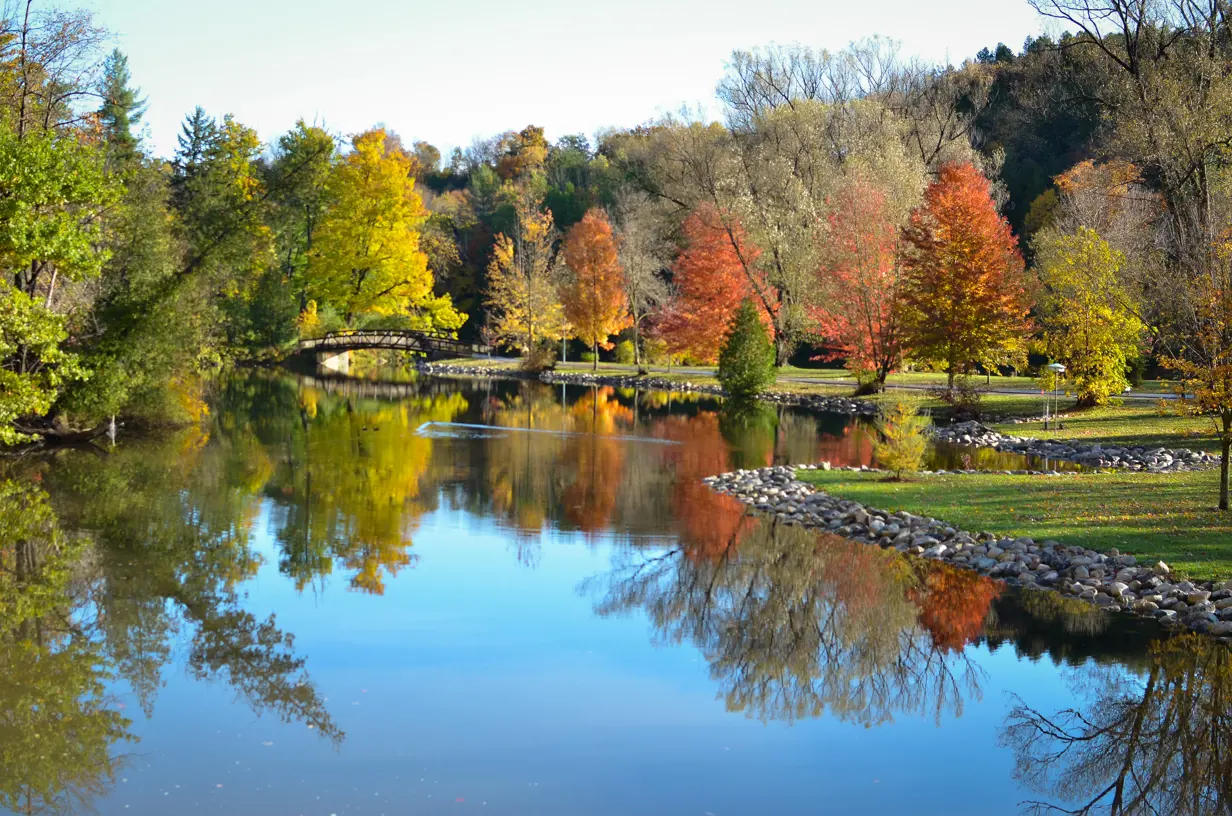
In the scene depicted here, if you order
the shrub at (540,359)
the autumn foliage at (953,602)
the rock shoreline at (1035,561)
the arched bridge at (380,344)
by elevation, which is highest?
the arched bridge at (380,344)

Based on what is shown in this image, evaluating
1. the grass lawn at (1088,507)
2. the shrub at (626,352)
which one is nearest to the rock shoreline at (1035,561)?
the grass lawn at (1088,507)

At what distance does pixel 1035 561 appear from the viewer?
13.2m

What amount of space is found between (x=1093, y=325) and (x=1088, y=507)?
51.8 ft

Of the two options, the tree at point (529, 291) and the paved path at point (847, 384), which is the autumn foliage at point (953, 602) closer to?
the paved path at point (847, 384)

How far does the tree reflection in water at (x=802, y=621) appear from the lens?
31.7 ft

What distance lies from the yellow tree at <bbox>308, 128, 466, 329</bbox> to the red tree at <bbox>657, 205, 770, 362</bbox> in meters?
15.1

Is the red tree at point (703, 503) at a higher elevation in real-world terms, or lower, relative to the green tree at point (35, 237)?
lower

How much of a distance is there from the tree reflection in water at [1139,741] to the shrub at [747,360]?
27584 millimetres

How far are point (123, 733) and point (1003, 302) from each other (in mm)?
28305

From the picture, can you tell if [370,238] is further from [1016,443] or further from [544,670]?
[544,670]

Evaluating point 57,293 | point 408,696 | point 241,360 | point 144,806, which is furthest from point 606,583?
point 241,360

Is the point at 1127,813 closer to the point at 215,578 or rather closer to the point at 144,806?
the point at 144,806

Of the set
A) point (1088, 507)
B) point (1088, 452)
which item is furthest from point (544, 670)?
point (1088, 452)

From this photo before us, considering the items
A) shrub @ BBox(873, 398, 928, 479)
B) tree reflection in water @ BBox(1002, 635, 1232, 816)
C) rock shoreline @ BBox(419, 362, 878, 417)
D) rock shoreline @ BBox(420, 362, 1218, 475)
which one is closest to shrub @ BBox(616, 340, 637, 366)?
rock shoreline @ BBox(419, 362, 878, 417)
